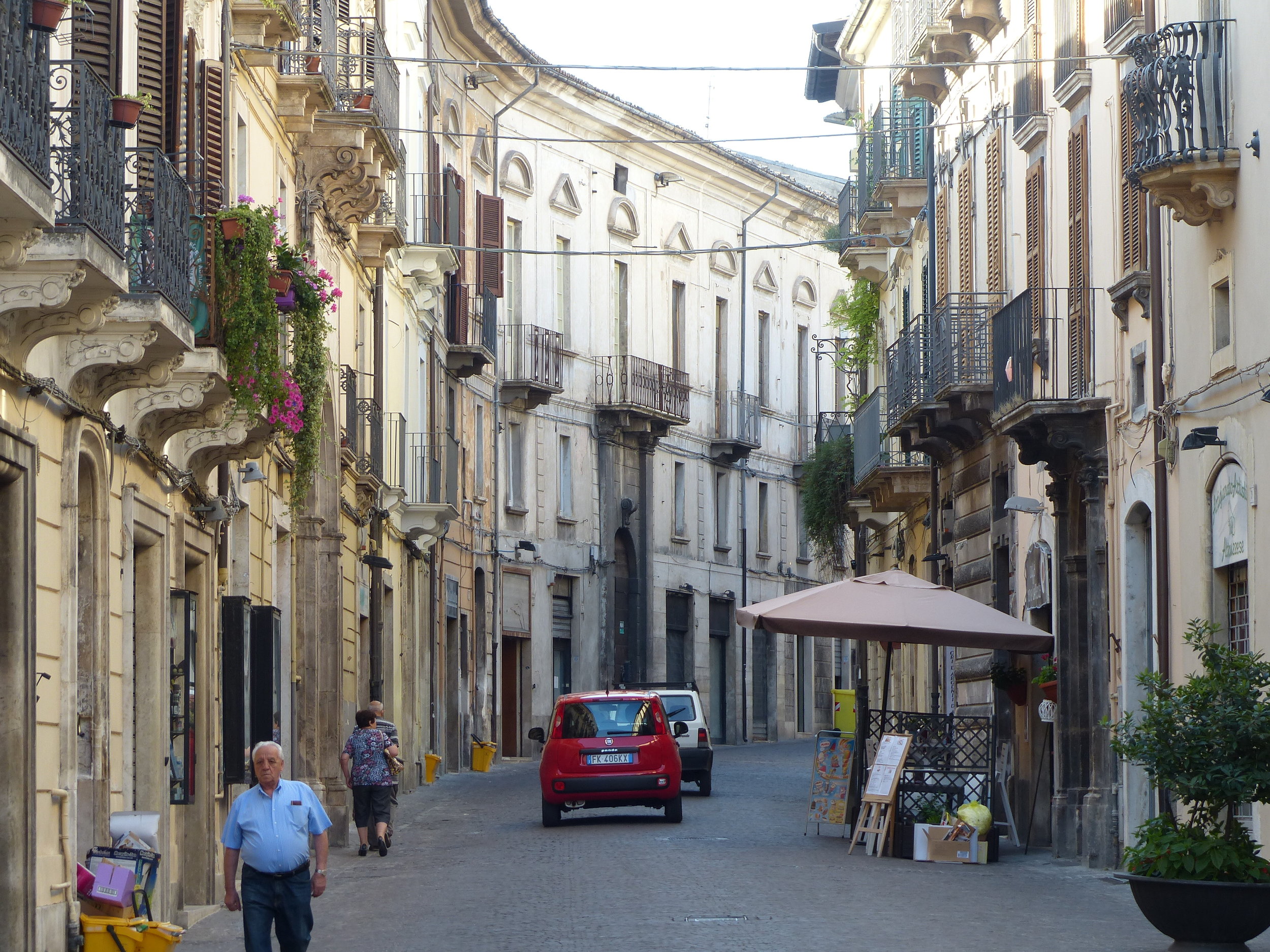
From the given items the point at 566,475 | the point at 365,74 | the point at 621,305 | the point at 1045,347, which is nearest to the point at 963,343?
the point at 1045,347

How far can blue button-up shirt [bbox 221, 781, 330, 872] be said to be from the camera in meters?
10.6

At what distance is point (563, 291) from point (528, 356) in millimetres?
2960

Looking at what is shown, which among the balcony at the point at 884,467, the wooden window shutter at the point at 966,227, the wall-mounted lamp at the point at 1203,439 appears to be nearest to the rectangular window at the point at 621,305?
the balcony at the point at 884,467

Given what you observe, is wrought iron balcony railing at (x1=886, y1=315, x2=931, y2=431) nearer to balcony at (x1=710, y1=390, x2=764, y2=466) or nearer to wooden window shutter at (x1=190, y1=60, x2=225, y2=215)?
wooden window shutter at (x1=190, y1=60, x2=225, y2=215)

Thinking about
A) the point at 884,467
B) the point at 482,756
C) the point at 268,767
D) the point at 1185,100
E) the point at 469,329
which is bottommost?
the point at 482,756

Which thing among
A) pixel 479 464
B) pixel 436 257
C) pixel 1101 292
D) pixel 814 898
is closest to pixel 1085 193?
pixel 1101 292

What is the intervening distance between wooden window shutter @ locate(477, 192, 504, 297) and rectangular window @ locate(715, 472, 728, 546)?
46.6 feet

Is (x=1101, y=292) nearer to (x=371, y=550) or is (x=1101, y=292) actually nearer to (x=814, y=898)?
(x=814, y=898)

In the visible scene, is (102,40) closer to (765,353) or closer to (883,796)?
(883,796)

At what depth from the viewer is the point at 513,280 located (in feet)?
140

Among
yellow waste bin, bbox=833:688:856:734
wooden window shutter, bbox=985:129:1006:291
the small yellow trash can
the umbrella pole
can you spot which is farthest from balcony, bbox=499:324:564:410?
the umbrella pole

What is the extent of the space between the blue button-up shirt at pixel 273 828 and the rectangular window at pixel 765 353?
42728 millimetres

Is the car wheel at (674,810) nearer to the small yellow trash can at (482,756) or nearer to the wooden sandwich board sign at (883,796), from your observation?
the wooden sandwich board sign at (883,796)

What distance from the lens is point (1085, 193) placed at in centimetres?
1961
